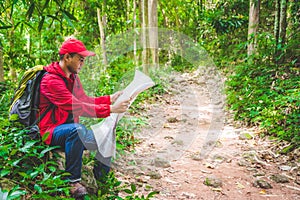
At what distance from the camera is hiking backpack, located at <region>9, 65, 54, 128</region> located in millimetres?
2270

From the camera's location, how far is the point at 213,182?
332 cm

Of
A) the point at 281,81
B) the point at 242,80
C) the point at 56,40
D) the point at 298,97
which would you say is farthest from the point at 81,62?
the point at 56,40

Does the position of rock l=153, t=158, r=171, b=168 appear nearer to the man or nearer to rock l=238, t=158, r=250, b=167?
rock l=238, t=158, r=250, b=167

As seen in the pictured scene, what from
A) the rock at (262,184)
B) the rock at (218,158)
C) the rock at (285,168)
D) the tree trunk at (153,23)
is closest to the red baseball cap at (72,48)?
the rock at (262,184)

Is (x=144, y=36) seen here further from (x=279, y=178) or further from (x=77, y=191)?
(x=77, y=191)

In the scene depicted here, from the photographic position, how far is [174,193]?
3168mm

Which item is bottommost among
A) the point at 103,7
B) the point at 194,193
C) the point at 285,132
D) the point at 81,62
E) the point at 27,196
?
the point at 194,193

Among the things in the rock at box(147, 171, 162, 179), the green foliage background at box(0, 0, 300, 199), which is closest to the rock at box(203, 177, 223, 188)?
the rock at box(147, 171, 162, 179)

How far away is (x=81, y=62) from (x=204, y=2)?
10.4 m

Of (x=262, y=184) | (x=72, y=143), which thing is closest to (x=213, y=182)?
(x=262, y=184)

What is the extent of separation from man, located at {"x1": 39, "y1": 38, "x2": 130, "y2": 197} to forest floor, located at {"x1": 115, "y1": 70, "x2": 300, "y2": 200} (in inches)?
39.1

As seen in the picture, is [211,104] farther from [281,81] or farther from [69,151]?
[69,151]

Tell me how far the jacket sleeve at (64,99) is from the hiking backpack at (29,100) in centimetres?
7

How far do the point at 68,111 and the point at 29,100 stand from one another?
311mm
